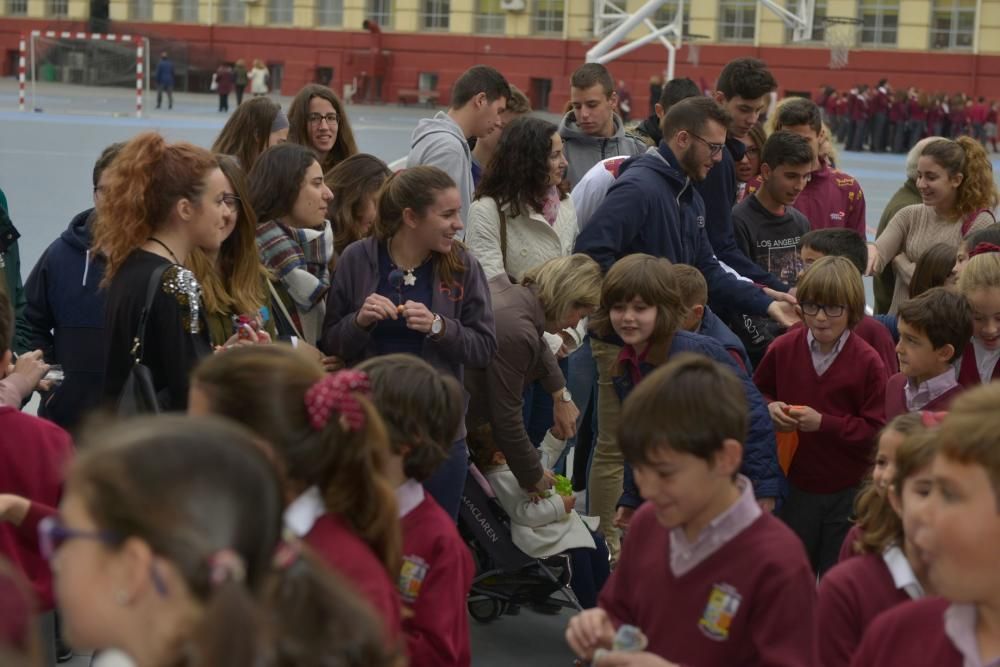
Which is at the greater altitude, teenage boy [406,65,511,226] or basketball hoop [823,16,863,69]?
basketball hoop [823,16,863,69]

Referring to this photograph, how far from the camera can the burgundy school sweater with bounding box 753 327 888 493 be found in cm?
546

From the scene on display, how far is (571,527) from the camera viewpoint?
5762mm

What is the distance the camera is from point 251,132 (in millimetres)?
6652

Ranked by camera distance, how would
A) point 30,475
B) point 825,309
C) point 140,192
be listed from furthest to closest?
point 825,309, point 140,192, point 30,475

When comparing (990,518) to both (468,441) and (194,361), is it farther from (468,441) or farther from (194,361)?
(468,441)

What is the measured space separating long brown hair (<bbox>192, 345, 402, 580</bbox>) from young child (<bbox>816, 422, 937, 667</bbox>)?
1039 mm

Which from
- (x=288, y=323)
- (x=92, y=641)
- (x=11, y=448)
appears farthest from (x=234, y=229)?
(x=92, y=641)

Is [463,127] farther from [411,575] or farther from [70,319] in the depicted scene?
[411,575]

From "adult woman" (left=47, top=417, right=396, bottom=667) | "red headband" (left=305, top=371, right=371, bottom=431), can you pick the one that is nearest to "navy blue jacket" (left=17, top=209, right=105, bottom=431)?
"red headband" (left=305, top=371, right=371, bottom=431)

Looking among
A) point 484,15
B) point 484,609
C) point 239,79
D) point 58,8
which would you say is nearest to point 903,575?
point 484,609

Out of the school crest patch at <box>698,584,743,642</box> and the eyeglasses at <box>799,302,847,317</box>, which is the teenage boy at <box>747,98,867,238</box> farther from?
the school crest patch at <box>698,584,743,642</box>

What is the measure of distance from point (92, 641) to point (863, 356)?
160 inches

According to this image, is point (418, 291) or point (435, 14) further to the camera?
point (435, 14)

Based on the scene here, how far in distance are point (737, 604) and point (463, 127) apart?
15.0 ft
